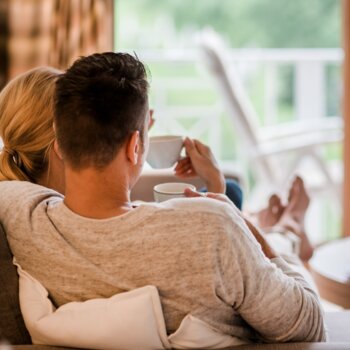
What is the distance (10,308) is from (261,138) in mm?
2846

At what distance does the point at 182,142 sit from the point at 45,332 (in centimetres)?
77

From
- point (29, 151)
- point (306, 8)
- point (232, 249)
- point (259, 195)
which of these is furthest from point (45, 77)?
point (306, 8)

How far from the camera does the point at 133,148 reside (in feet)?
4.11

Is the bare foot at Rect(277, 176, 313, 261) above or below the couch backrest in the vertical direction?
below

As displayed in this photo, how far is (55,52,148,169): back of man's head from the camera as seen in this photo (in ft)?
4.00

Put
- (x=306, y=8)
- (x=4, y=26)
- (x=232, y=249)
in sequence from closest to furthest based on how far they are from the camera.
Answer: (x=232, y=249) → (x=4, y=26) → (x=306, y=8)

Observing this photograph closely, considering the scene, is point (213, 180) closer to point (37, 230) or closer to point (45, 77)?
point (45, 77)

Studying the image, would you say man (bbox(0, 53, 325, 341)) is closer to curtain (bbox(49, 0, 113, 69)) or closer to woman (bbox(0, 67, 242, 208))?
woman (bbox(0, 67, 242, 208))

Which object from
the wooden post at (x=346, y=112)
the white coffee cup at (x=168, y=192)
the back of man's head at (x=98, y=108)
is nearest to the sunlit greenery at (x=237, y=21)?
the wooden post at (x=346, y=112)

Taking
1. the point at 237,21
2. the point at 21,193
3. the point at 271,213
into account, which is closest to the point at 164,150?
the point at 21,193

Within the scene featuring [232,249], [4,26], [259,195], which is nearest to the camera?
[232,249]

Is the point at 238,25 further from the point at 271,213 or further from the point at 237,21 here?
the point at 271,213

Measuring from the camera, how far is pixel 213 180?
192 cm

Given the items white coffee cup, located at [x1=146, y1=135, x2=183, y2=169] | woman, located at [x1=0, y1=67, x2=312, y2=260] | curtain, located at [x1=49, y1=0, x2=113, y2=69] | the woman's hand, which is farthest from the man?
curtain, located at [x1=49, y1=0, x2=113, y2=69]
